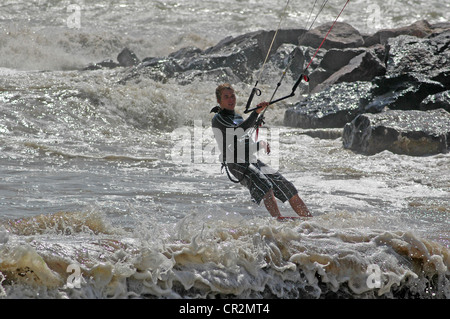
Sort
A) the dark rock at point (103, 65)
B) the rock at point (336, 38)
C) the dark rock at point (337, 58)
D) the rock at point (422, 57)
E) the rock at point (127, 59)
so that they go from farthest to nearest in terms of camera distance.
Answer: the rock at point (127, 59), the dark rock at point (103, 65), the rock at point (336, 38), the dark rock at point (337, 58), the rock at point (422, 57)

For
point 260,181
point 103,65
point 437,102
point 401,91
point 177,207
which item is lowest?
point 177,207

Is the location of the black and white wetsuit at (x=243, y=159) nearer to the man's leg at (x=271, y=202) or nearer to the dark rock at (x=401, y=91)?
the man's leg at (x=271, y=202)

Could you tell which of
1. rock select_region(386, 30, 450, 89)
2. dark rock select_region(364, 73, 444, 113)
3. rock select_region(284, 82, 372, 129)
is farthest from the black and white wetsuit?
rock select_region(386, 30, 450, 89)

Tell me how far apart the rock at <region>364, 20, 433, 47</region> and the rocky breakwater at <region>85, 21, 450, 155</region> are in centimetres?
3

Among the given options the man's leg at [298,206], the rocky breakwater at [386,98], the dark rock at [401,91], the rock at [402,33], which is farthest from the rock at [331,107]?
the man's leg at [298,206]

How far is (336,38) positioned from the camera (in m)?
19.9

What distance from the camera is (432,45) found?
1560cm

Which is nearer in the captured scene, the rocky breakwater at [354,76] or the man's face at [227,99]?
the man's face at [227,99]

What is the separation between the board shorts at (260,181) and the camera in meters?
5.92

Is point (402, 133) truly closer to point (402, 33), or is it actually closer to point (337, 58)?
point (337, 58)

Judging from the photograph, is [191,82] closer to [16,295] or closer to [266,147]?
[266,147]

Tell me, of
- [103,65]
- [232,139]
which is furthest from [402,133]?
[103,65]

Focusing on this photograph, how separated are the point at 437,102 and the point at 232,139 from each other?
8.43 m

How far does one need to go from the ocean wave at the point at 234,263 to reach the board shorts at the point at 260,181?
1.09 meters
